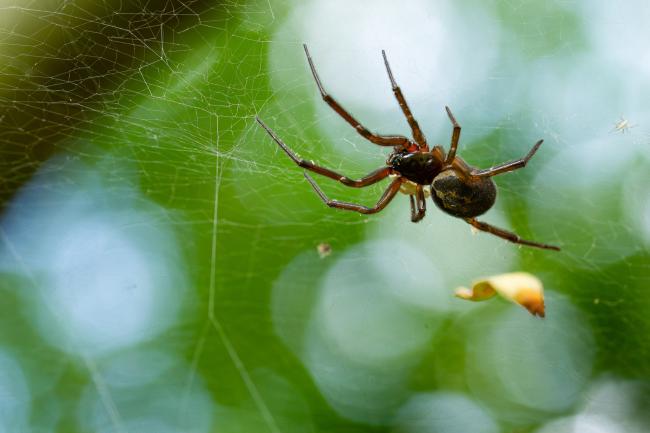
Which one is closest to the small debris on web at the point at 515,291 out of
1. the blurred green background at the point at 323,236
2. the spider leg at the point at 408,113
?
the spider leg at the point at 408,113

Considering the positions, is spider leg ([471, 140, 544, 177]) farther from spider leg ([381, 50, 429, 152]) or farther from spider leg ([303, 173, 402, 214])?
spider leg ([303, 173, 402, 214])

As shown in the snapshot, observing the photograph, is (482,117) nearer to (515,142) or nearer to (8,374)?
(515,142)

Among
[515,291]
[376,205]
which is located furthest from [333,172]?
[515,291]

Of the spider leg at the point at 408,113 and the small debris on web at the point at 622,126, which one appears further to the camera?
the small debris on web at the point at 622,126

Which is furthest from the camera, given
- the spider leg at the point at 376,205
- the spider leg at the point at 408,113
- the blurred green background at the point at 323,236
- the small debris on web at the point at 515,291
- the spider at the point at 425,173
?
the blurred green background at the point at 323,236

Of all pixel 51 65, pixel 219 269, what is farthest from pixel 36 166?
pixel 219 269

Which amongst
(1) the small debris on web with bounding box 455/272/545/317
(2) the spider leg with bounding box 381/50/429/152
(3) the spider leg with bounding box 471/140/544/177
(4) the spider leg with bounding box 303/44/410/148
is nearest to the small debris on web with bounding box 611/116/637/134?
(3) the spider leg with bounding box 471/140/544/177

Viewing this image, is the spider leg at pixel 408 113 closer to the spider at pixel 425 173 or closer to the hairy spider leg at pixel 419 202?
the spider at pixel 425 173
